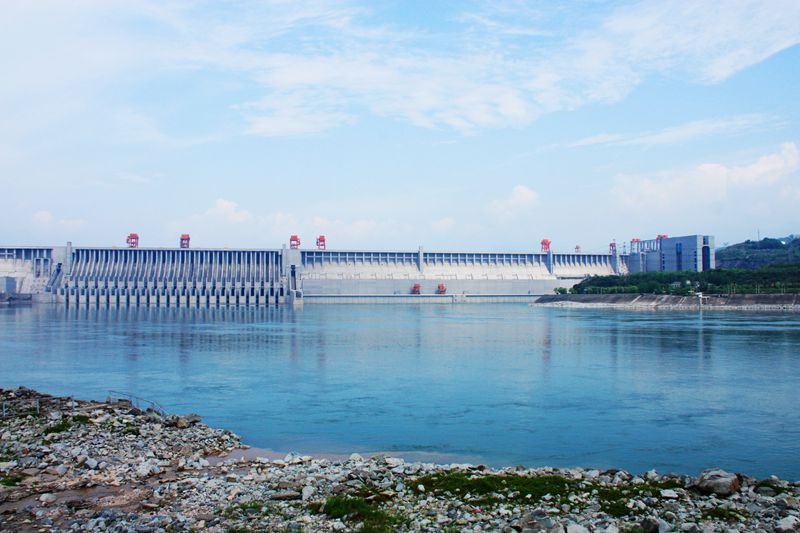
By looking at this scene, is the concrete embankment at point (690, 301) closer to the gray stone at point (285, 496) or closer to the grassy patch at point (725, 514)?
the grassy patch at point (725, 514)

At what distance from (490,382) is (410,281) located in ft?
198

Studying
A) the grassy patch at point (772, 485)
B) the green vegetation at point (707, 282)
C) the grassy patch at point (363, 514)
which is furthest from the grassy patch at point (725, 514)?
the green vegetation at point (707, 282)

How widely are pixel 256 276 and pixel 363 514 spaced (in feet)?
224

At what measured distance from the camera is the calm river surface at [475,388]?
11828 millimetres

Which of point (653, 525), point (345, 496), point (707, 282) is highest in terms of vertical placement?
point (707, 282)

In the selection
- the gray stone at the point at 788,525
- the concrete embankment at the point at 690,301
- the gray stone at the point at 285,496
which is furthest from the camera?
the concrete embankment at the point at 690,301

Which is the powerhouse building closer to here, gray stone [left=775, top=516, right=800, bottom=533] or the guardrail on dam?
the guardrail on dam

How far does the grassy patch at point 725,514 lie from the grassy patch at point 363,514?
10.3 ft

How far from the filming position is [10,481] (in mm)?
8234

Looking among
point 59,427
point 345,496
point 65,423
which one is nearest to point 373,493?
point 345,496

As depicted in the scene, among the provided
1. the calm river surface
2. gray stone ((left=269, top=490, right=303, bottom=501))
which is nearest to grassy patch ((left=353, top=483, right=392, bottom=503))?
gray stone ((left=269, top=490, right=303, bottom=501))

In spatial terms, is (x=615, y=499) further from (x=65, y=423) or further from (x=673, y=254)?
(x=673, y=254)

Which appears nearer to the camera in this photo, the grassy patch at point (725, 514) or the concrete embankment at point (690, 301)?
the grassy patch at point (725, 514)

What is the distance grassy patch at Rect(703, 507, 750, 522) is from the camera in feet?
21.9
